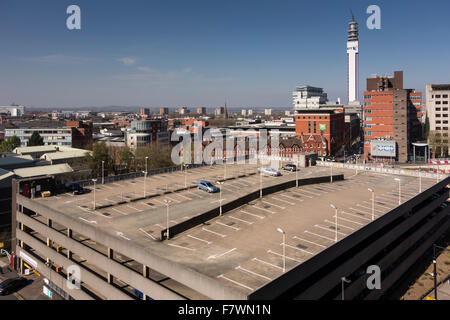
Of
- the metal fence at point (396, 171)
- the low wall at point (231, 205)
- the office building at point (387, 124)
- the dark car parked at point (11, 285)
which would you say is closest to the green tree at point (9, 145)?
the dark car parked at point (11, 285)

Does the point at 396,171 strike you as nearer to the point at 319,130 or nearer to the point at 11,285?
the point at 11,285

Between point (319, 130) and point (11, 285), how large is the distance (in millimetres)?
89524

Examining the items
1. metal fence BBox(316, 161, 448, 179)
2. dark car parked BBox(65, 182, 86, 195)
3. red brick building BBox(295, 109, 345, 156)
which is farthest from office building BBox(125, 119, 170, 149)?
metal fence BBox(316, 161, 448, 179)

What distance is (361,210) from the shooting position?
98.0ft

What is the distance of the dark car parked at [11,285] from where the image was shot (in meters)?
30.6

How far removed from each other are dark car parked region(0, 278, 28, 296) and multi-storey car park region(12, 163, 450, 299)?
2.49m

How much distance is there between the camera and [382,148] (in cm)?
9244

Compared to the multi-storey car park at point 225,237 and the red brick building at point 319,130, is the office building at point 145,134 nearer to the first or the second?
the red brick building at point 319,130

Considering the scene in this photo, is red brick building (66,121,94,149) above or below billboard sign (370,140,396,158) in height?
above

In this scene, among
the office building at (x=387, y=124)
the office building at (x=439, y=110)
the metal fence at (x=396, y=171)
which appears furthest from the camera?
the office building at (x=439, y=110)

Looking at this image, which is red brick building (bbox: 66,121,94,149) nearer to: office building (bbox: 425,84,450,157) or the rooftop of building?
the rooftop of building

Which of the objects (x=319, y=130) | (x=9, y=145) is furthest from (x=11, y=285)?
(x=319, y=130)

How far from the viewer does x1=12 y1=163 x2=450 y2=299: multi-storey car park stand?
1902 centimetres

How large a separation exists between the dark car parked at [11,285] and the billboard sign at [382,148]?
286 ft
